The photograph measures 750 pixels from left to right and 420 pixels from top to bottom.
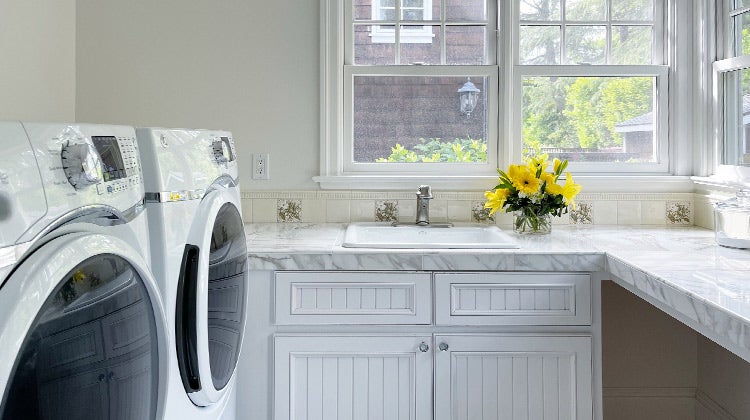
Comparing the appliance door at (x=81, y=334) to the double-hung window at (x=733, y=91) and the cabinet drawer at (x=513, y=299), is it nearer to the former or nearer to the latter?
the cabinet drawer at (x=513, y=299)

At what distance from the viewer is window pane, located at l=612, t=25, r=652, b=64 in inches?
105

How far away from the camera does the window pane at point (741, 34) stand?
2.27 m

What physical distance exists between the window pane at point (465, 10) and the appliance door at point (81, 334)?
1989 mm

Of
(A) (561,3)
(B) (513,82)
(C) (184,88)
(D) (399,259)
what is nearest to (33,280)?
(D) (399,259)

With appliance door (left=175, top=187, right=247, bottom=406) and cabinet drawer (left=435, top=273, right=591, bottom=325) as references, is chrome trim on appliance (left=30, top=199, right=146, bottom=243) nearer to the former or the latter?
appliance door (left=175, top=187, right=247, bottom=406)

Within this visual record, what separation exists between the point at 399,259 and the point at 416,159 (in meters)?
0.84

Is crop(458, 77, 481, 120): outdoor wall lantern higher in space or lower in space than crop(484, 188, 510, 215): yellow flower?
higher

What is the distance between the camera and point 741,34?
2322 millimetres

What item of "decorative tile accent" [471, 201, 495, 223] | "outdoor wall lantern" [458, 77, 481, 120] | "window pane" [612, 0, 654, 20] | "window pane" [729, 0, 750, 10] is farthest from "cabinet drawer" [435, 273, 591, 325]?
"window pane" [612, 0, 654, 20]

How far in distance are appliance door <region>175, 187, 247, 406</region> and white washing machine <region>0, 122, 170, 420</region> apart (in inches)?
7.3

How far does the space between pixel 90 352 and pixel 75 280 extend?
0.12 m

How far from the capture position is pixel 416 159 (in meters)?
2.70

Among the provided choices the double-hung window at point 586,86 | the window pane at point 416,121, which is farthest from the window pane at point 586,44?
the window pane at point 416,121

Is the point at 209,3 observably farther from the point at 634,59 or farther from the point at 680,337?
the point at 680,337
